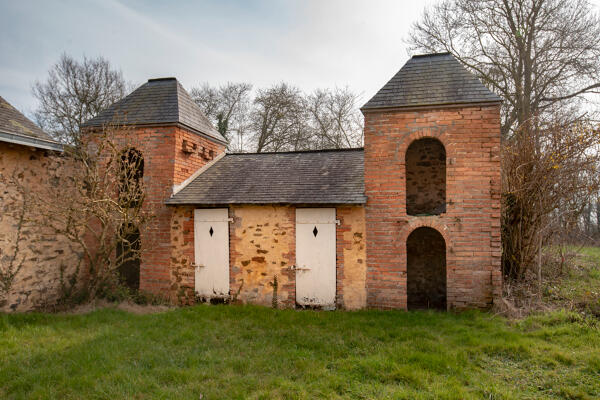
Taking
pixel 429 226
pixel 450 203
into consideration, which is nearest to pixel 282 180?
A: pixel 429 226

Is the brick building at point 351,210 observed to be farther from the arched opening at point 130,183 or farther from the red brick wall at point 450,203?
the arched opening at point 130,183

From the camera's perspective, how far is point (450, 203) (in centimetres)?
739

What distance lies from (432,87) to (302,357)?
6486mm

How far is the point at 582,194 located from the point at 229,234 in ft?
28.8

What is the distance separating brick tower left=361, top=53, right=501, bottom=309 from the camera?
7207 millimetres

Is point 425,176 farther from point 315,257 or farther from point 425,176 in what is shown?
point 315,257

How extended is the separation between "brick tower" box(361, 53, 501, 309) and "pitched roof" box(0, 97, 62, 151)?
7.31 metres

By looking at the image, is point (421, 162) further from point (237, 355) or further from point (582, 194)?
point (237, 355)

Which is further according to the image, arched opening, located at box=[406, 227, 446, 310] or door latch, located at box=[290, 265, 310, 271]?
arched opening, located at box=[406, 227, 446, 310]

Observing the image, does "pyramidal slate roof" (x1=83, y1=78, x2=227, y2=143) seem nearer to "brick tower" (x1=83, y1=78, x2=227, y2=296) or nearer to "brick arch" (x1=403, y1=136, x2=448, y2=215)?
"brick tower" (x1=83, y1=78, x2=227, y2=296)

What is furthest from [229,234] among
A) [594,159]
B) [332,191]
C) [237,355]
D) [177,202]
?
[594,159]

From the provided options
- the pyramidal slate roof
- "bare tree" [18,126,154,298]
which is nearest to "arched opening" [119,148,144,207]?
"bare tree" [18,126,154,298]

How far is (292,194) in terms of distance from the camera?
817cm

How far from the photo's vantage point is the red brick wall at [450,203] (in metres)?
7.19
